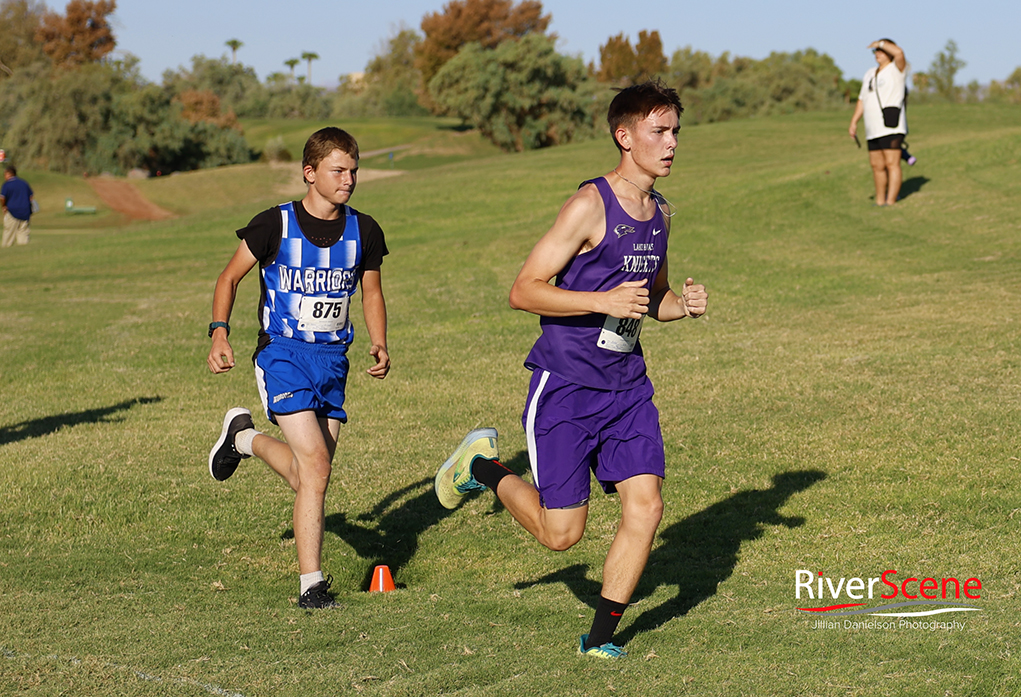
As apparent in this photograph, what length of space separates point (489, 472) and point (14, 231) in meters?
27.9

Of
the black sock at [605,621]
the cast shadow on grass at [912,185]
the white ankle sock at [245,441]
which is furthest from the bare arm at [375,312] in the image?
the cast shadow on grass at [912,185]

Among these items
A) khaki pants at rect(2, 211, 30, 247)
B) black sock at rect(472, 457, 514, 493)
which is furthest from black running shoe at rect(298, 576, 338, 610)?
khaki pants at rect(2, 211, 30, 247)

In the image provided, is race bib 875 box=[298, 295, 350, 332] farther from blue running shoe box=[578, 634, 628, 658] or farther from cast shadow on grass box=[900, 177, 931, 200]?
cast shadow on grass box=[900, 177, 931, 200]

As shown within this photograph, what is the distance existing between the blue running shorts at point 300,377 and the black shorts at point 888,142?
48.5 feet

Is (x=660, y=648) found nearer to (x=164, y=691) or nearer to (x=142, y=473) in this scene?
(x=164, y=691)

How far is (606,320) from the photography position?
482cm

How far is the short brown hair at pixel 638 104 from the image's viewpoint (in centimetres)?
476

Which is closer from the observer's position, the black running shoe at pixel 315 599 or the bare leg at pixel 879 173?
the black running shoe at pixel 315 599

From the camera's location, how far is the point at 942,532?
20.4ft

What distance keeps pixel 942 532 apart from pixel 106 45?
391 feet

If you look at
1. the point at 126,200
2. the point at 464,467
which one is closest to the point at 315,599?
the point at 464,467

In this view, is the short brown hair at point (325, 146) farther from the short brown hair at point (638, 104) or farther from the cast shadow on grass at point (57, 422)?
the cast shadow on grass at point (57, 422)

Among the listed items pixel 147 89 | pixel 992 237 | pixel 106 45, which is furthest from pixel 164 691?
pixel 106 45

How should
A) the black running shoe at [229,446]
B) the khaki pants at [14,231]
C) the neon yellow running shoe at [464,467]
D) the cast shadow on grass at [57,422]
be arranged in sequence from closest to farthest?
the neon yellow running shoe at [464,467]
the black running shoe at [229,446]
the cast shadow on grass at [57,422]
the khaki pants at [14,231]
